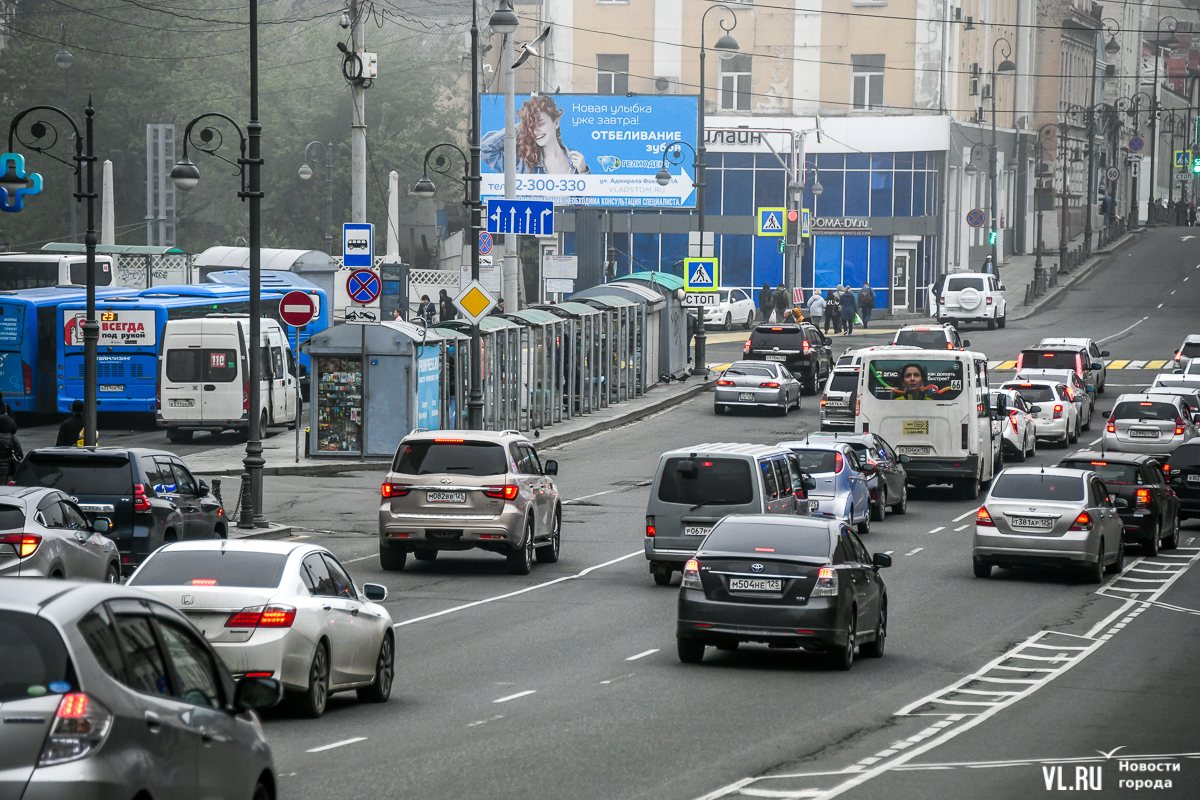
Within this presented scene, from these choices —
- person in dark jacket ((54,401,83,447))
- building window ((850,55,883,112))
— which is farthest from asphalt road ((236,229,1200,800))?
building window ((850,55,883,112))

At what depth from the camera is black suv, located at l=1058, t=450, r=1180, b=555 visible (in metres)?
26.4

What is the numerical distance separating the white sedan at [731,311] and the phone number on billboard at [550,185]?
7481 mm

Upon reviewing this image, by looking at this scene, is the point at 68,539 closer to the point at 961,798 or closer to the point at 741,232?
the point at 961,798

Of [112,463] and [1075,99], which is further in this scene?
[1075,99]

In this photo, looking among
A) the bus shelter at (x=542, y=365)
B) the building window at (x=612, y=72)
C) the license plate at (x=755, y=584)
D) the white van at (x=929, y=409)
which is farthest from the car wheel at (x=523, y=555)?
the building window at (x=612, y=72)

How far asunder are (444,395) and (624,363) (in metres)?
13.1

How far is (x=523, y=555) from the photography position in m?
22.4

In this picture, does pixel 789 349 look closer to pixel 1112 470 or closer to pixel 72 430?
pixel 1112 470

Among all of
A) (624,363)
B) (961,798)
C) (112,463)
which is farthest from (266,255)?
(961,798)

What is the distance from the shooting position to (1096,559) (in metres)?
23.2

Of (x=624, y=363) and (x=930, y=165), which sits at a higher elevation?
(x=930, y=165)

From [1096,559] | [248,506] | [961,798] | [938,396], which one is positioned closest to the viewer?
[961,798]

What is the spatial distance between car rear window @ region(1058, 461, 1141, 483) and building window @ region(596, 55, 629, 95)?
6431 cm

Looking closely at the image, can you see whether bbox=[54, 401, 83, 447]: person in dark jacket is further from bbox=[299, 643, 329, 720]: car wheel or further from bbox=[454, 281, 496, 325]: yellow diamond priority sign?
bbox=[299, 643, 329, 720]: car wheel
